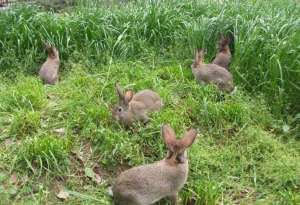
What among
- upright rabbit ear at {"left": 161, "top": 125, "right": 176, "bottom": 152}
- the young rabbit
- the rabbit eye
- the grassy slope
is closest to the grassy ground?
the grassy slope

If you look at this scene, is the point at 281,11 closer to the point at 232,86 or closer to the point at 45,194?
the point at 232,86

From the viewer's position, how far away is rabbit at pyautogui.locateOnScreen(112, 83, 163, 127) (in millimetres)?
5117

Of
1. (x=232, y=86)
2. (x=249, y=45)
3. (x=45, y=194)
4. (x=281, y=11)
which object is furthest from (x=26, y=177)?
(x=281, y=11)

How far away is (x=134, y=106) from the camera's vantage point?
5.21 m

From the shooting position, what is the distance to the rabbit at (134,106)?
512 centimetres

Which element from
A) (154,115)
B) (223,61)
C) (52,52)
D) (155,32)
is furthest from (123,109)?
(155,32)

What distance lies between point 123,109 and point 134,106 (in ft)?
0.45

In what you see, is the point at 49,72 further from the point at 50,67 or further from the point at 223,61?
the point at 223,61

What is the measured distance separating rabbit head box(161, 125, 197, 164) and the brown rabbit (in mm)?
2371

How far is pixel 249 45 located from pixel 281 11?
1.37 meters

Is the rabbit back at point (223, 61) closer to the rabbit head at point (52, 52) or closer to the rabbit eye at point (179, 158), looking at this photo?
the rabbit head at point (52, 52)

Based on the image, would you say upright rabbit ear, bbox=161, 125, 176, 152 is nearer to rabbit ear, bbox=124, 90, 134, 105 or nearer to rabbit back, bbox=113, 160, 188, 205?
rabbit back, bbox=113, 160, 188, 205

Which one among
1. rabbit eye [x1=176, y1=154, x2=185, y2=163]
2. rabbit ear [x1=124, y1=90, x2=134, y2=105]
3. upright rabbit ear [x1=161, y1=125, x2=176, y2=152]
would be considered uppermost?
upright rabbit ear [x1=161, y1=125, x2=176, y2=152]

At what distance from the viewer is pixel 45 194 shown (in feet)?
14.4
